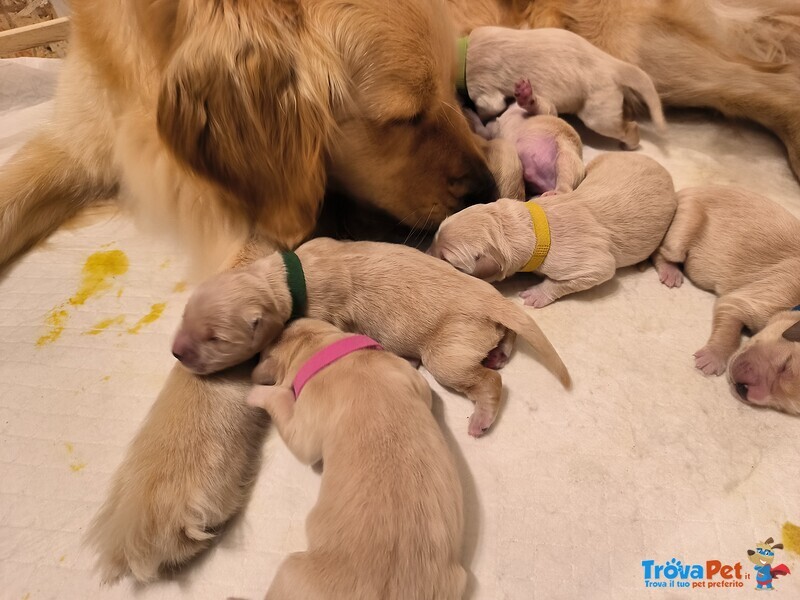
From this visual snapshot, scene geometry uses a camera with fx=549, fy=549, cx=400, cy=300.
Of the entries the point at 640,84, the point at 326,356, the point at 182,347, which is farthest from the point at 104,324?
the point at 640,84

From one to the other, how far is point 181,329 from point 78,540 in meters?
0.39

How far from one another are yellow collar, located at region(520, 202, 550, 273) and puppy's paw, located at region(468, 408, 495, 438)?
37 centimetres

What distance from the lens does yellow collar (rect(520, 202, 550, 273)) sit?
1216 millimetres

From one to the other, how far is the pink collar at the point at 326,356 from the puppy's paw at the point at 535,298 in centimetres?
42

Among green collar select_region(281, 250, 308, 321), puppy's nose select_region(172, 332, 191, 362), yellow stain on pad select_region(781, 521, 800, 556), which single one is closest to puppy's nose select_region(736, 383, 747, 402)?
yellow stain on pad select_region(781, 521, 800, 556)

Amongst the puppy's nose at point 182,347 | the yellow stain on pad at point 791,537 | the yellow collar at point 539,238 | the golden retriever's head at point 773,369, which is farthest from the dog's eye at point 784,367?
the puppy's nose at point 182,347

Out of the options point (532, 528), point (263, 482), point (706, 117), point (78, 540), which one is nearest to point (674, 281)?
point (532, 528)

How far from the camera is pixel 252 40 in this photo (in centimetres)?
97

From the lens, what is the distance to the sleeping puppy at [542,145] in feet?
4.68

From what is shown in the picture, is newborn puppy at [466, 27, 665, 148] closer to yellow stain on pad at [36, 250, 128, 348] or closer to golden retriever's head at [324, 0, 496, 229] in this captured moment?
golden retriever's head at [324, 0, 496, 229]

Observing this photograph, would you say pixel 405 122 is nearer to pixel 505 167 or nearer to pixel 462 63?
pixel 505 167

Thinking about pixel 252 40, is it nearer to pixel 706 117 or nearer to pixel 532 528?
pixel 532 528

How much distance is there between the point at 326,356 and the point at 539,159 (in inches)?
33.7

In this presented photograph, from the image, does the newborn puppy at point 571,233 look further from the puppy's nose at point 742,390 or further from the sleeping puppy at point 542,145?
the puppy's nose at point 742,390
